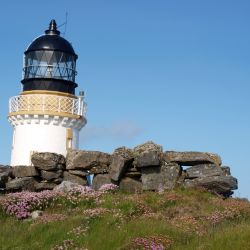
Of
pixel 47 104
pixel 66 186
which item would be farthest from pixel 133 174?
pixel 47 104

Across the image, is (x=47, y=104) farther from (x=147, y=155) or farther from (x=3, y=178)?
(x=147, y=155)

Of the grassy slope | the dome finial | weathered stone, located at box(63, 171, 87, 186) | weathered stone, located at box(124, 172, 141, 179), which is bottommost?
the grassy slope

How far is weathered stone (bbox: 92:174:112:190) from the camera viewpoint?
1761 cm

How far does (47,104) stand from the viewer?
23297 millimetres

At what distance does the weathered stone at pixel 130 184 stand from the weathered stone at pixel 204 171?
1690mm

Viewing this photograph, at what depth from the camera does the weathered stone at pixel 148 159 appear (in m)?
16.7

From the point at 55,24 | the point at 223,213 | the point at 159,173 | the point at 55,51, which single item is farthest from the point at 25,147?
the point at 223,213

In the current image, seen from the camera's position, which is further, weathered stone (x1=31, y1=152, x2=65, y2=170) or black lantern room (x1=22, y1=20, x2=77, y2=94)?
black lantern room (x1=22, y1=20, x2=77, y2=94)

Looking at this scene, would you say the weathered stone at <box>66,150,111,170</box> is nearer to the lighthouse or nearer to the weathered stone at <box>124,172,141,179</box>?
the weathered stone at <box>124,172,141,179</box>

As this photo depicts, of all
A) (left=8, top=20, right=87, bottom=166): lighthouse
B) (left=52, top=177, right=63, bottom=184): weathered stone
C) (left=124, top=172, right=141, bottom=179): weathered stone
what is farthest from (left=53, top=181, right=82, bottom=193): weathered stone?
(left=8, top=20, right=87, bottom=166): lighthouse

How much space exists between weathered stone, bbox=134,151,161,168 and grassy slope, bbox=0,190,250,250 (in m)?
1.29

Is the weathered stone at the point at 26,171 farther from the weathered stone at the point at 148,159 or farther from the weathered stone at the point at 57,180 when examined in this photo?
the weathered stone at the point at 148,159

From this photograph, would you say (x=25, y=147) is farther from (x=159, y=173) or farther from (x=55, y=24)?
(x=159, y=173)

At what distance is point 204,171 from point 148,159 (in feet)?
6.03
